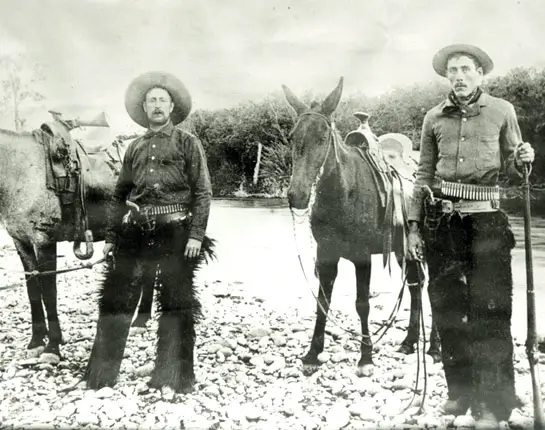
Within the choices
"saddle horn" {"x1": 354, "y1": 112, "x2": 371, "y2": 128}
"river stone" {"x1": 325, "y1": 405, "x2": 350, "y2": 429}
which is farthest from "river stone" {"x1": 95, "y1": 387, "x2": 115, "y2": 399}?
"saddle horn" {"x1": 354, "y1": 112, "x2": 371, "y2": 128}

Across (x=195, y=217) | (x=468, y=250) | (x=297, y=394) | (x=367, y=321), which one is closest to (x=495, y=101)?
(x=468, y=250)

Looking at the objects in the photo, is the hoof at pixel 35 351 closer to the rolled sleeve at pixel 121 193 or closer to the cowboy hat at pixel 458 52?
the rolled sleeve at pixel 121 193

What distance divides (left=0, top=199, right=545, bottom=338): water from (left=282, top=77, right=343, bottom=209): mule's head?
1.70 feet

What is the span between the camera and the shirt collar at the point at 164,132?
10.6 feet

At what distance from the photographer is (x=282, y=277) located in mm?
3506

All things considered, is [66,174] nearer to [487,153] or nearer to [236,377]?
[236,377]

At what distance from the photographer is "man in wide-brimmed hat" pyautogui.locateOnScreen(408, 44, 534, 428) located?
2.82 metres

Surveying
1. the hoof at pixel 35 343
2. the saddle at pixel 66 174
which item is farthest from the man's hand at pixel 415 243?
the hoof at pixel 35 343

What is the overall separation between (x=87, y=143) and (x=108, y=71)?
81 centimetres

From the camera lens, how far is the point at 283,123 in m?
3.35

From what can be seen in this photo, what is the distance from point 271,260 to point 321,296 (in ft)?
1.31

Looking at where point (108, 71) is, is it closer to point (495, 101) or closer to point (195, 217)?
point (195, 217)

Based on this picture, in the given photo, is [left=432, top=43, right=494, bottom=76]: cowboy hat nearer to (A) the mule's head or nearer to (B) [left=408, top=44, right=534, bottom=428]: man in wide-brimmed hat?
(B) [left=408, top=44, right=534, bottom=428]: man in wide-brimmed hat

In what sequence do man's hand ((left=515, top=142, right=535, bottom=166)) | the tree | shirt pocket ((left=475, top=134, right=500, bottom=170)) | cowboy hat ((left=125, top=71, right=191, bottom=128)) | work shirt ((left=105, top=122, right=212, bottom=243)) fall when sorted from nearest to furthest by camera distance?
1. man's hand ((left=515, top=142, right=535, bottom=166))
2. shirt pocket ((left=475, top=134, right=500, bottom=170))
3. work shirt ((left=105, top=122, right=212, bottom=243))
4. cowboy hat ((left=125, top=71, right=191, bottom=128))
5. the tree
